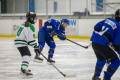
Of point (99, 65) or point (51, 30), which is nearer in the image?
point (99, 65)

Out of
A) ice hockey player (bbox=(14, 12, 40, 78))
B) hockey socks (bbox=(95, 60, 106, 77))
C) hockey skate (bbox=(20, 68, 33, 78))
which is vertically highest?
ice hockey player (bbox=(14, 12, 40, 78))

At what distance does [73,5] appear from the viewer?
10312 millimetres

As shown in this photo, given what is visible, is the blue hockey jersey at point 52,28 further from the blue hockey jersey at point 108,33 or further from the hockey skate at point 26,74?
the blue hockey jersey at point 108,33

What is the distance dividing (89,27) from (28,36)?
7555mm

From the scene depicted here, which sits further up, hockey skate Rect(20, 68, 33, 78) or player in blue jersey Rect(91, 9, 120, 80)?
player in blue jersey Rect(91, 9, 120, 80)

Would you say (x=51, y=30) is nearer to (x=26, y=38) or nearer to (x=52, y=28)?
(x=52, y=28)

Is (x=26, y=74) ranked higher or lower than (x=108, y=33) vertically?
lower

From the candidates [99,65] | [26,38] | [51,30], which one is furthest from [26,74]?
[51,30]

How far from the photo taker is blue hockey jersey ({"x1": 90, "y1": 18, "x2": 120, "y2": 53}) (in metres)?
2.44

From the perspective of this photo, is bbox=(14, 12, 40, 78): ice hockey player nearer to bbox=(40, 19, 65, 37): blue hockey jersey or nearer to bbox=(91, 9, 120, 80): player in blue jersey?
bbox=(91, 9, 120, 80): player in blue jersey

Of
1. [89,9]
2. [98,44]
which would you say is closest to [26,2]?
[89,9]

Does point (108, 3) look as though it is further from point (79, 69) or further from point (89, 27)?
point (79, 69)

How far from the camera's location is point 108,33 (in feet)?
8.13

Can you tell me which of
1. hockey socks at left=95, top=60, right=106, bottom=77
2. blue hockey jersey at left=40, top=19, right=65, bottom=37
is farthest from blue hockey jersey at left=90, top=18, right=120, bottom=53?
blue hockey jersey at left=40, top=19, right=65, bottom=37
